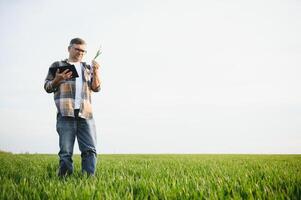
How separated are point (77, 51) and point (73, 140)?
4.64 feet

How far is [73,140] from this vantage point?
193 inches

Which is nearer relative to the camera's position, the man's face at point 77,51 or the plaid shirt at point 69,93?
the plaid shirt at point 69,93

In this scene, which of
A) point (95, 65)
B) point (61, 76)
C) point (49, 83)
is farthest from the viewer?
point (95, 65)

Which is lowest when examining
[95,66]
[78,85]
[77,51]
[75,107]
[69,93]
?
[75,107]

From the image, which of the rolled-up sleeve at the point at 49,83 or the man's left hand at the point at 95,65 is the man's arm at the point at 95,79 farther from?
the rolled-up sleeve at the point at 49,83

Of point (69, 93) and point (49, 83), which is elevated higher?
point (49, 83)

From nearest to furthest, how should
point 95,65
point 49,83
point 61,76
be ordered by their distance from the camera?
point 61,76, point 49,83, point 95,65

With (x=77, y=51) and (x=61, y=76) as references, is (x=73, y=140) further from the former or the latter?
(x=77, y=51)

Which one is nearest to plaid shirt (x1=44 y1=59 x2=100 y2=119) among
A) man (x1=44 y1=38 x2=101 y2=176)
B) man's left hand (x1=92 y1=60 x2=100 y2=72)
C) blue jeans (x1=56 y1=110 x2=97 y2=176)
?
man (x1=44 y1=38 x2=101 y2=176)

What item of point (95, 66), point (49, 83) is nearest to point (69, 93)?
point (49, 83)

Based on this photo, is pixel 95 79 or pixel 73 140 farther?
pixel 95 79

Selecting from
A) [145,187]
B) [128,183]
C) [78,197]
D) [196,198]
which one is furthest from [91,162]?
[196,198]

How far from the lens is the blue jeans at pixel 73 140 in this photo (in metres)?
4.79

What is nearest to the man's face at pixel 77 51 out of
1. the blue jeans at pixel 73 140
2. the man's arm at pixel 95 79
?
the man's arm at pixel 95 79
